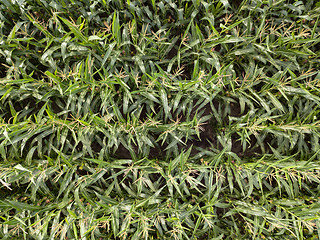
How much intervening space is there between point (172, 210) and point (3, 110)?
1.51 m

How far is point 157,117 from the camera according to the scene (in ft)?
5.32

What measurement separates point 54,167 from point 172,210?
0.89 metres

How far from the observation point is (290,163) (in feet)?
5.16

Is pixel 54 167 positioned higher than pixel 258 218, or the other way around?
pixel 54 167

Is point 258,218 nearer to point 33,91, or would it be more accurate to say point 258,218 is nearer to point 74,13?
point 33,91

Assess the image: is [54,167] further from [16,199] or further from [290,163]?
[290,163]

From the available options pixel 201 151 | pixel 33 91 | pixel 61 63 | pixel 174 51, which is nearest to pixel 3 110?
pixel 33 91

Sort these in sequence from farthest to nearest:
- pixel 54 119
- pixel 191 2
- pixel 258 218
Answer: pixel 191 2
pixel 258 218
pixel 54 119

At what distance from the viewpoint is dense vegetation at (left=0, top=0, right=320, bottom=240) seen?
4.95ft

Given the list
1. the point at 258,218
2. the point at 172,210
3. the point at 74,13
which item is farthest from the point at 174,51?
the point at 258,218

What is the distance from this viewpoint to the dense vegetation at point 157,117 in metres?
1.51

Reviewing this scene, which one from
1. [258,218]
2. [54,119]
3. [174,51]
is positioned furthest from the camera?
[174,51]

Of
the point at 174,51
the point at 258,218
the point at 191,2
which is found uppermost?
the point at 191,2

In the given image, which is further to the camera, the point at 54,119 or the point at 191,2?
the point at 191,2
